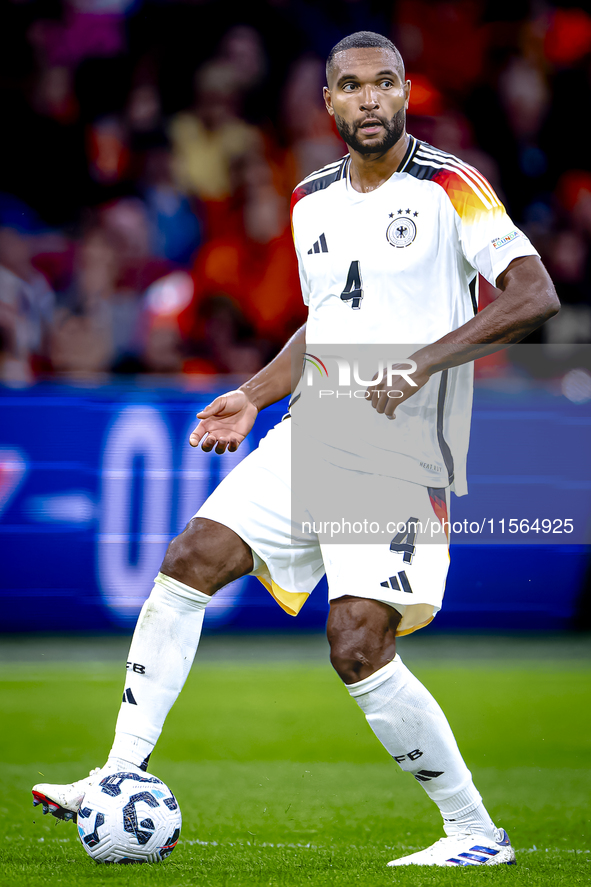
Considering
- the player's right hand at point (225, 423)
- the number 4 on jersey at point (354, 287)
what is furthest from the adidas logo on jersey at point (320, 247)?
the player's right hand at point (225, 423)

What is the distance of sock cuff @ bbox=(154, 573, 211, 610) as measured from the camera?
2.88 m

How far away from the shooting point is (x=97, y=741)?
13.9 ft

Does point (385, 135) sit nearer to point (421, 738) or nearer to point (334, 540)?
point (334, 540)

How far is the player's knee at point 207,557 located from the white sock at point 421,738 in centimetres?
45

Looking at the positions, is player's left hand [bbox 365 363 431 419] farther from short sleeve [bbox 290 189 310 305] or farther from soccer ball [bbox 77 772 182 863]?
soccer ball [bbox 77 772 182 863]

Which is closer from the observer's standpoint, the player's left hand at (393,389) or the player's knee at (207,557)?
the player's left hand at (393,389)

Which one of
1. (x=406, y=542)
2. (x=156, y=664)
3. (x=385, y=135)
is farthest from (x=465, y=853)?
(x=385, y=135)

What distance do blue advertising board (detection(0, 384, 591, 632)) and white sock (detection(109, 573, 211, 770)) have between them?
107 inches

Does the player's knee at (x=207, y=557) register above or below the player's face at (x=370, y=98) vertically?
below

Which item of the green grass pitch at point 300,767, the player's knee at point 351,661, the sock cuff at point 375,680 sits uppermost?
the player's knee at point 351,661

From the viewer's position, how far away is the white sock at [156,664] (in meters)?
2.81

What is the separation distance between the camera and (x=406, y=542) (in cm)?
278

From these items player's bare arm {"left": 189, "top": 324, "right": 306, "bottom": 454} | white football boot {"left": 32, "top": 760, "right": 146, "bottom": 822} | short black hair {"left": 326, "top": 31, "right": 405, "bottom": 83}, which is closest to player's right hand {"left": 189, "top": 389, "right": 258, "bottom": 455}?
player's bare arm {"left": 189, "top": 324, "right": 306, "bottom": 454}

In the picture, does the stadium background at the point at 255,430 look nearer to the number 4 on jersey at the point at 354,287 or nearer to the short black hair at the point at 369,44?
the number 4 on jersey at the point at 354,287
